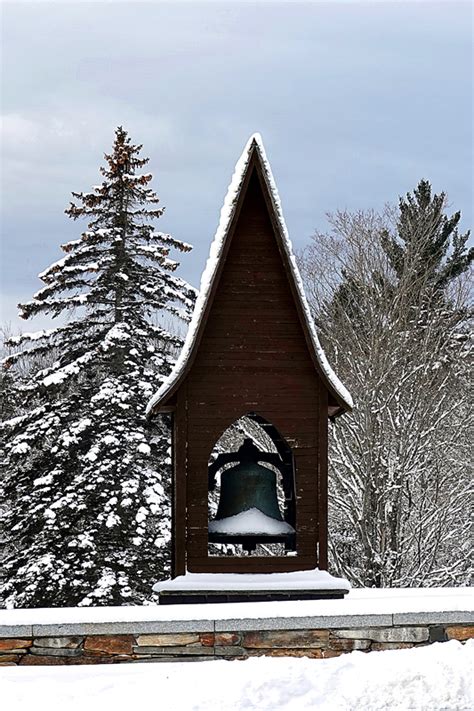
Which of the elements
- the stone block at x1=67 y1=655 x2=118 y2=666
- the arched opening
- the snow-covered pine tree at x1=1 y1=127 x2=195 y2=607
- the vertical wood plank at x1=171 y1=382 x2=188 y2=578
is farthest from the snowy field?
the snow-covered pine tree at x1=1 y1=127 x2=195 y2=607

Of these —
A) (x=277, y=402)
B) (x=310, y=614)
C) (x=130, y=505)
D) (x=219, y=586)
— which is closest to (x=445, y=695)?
(x=310, y=614)

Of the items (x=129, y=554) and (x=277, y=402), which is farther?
(x=129, y=554)

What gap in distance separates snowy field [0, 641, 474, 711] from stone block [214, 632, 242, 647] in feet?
0.35

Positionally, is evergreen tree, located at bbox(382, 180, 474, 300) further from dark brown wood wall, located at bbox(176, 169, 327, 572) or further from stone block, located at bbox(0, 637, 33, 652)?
stone block, located at bbox(0, 637, 33, 652)

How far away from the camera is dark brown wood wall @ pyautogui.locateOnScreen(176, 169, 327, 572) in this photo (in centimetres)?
632

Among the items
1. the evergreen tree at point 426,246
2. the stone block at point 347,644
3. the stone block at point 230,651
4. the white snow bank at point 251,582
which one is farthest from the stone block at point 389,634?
the evergreen tree at point 426,246

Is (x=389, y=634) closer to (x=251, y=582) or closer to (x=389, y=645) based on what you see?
(x=389, y=645)

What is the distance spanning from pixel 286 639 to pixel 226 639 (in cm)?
33

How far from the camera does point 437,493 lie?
15727mm

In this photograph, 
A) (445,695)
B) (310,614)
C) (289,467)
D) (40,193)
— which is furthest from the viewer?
(40,193)

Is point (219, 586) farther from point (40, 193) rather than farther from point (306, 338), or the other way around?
point (40, 193)

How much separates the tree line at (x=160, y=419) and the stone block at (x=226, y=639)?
372 inches

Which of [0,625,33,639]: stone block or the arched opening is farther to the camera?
the arched opening

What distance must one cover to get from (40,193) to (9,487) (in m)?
6.14
